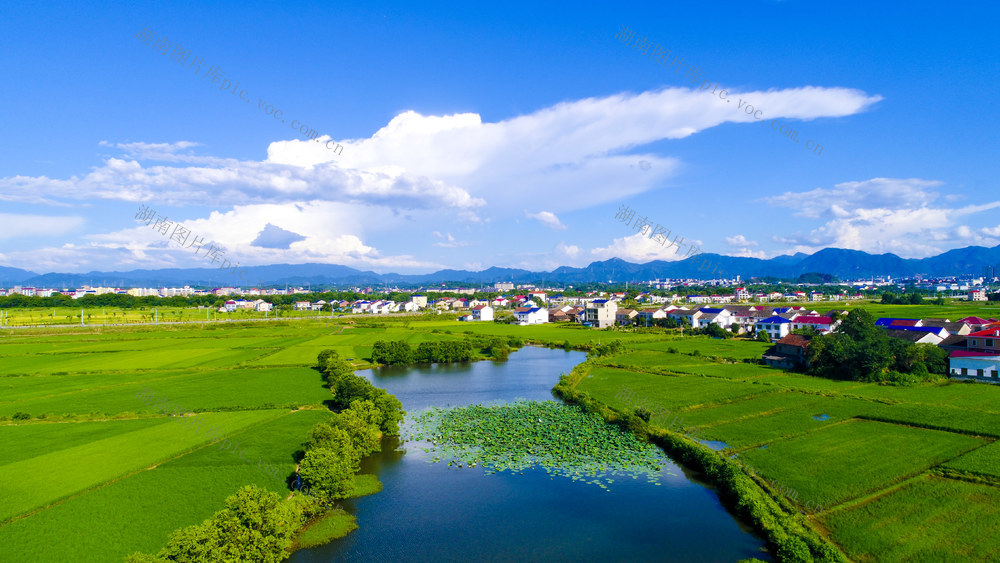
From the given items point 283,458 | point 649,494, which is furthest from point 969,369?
point 283,458

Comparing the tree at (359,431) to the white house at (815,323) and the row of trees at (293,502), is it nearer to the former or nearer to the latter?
the row of trees at (293,502)

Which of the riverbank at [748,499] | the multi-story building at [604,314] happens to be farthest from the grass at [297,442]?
the multi-story building at [604,314]

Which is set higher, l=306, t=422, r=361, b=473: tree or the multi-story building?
the multi-story building

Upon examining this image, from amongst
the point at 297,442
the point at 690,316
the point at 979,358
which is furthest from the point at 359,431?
the point at 690,316

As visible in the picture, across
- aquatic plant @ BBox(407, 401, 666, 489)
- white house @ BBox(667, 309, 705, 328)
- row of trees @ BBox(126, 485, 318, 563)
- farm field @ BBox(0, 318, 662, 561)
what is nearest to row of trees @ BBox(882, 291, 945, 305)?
white house @ BBox(667, 309, 705, 328)

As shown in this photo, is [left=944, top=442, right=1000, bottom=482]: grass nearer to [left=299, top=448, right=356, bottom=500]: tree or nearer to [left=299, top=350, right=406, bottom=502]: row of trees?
[left=299, top=448, right=356, bottom=500]: tree
